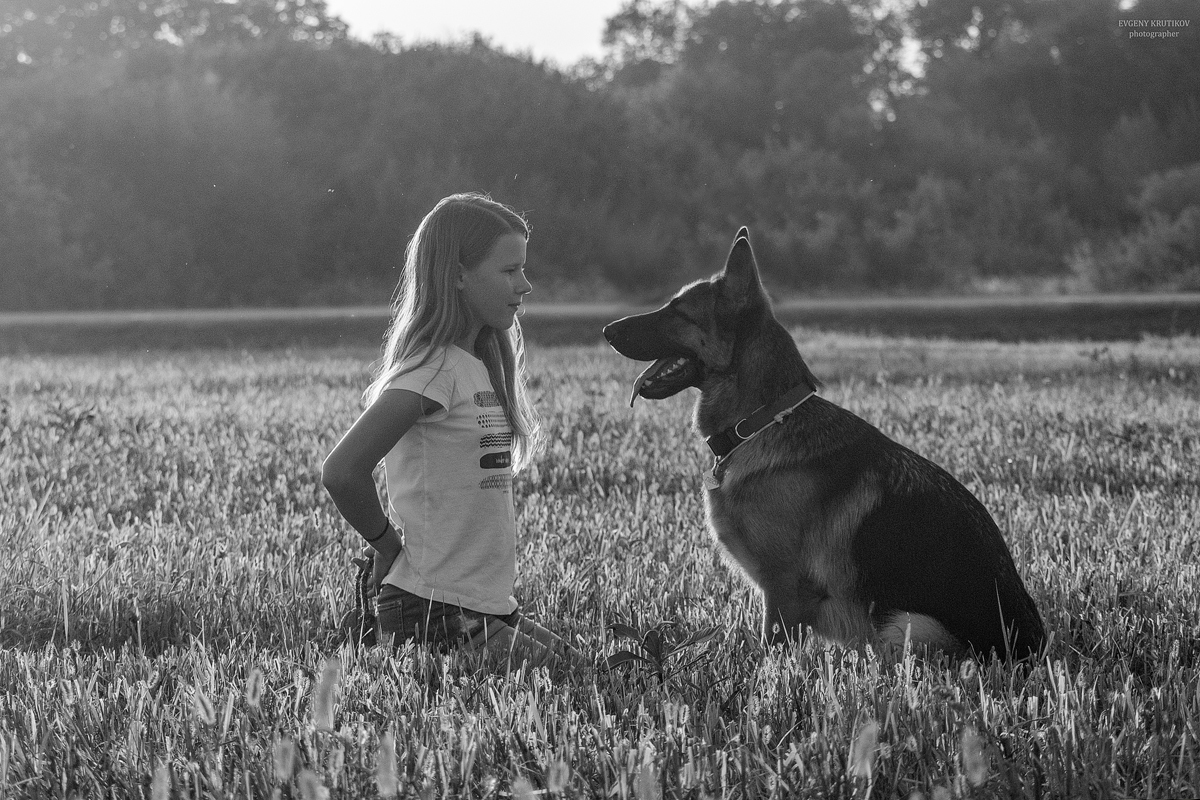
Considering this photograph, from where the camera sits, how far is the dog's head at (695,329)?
11.9ft

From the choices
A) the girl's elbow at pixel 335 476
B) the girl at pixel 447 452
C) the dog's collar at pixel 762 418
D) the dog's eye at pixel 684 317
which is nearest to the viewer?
the girl's elbow at pixel 335 476

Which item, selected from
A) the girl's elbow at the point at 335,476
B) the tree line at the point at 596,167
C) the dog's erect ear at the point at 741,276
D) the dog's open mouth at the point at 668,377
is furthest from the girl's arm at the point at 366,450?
→ the tree line at the point at 596,167

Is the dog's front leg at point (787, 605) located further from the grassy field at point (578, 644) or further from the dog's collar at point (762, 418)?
the dog's collar at point (762, 418)

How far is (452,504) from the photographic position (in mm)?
3031

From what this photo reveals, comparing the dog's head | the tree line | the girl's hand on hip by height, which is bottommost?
the girl's hand on hip

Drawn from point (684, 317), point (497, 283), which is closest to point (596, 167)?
point (684, 317)

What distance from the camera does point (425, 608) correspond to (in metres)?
3.04

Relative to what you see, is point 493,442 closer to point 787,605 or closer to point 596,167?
point 787,605

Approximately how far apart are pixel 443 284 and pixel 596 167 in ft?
113

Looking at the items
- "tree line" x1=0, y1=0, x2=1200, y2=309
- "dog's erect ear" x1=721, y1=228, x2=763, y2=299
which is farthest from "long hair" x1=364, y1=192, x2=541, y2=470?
"tree line" x1=0, y1=0, x2=1200, y2=309

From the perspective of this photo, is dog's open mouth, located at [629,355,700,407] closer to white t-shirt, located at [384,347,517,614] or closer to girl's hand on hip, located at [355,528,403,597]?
white t-shirt, located at [384,347,517,614]

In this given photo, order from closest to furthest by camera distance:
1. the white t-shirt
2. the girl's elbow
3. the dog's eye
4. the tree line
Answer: the girl's elbow, the white t-shirt, the dog's eye, the tree line

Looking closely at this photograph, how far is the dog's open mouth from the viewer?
3.64 metres

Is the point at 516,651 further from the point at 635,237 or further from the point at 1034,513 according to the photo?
the point at 635,237
